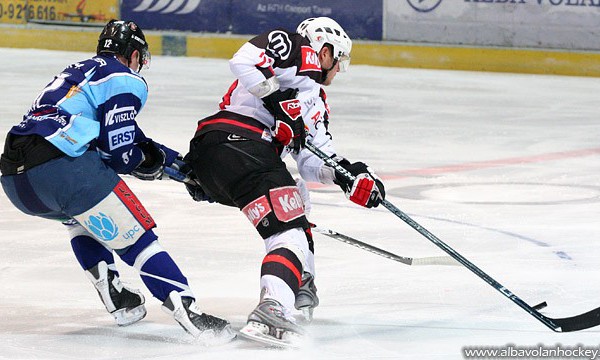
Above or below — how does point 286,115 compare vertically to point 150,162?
above

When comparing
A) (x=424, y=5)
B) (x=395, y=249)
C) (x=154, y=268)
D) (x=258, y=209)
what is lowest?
(x=424, y=5)

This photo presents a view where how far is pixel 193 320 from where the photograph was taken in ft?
10.9

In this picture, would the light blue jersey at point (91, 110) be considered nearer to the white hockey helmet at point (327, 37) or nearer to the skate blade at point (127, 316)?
the skate blade at point (127, 316)

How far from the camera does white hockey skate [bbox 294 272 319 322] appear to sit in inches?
141

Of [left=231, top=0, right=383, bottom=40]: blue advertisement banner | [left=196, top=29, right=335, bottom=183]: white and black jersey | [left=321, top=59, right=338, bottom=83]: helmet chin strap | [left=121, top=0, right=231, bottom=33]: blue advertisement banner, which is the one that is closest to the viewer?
[left=196, top=29, right=335, bottom=183]: white and black jersey

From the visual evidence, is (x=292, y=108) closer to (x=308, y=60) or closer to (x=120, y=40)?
(x=308, y=60)

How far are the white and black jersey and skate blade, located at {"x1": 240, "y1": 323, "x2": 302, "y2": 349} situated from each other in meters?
0.60

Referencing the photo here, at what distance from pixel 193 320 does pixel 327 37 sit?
Answer: 966 mm

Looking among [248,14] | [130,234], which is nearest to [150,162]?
[130,234]

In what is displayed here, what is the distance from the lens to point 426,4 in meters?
11.6

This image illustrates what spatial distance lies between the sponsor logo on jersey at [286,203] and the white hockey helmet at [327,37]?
501 millimetres

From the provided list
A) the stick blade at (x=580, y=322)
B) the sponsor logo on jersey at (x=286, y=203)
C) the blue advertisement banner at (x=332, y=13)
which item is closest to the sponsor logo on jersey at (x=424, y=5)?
the blue advertisement banner at (x=332, y=13)

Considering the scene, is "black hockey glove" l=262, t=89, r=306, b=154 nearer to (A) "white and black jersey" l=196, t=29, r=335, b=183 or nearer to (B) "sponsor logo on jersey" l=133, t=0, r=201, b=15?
(A) "white and black jersey" l=196, t=29, r=335, b=183

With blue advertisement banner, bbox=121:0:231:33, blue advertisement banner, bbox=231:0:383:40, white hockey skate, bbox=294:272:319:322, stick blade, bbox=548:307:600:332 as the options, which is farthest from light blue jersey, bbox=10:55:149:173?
blue advertisement banner, bbox=121:0:231:33
